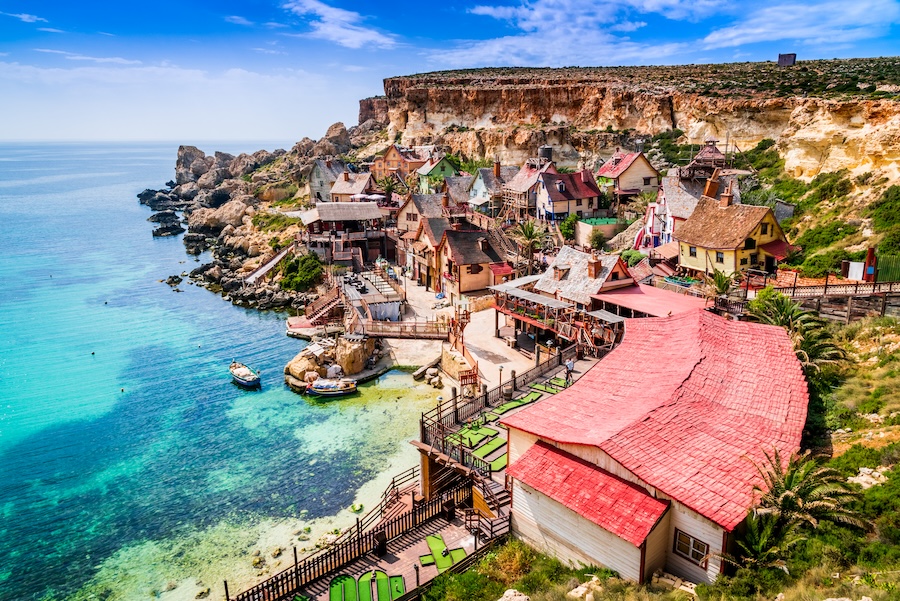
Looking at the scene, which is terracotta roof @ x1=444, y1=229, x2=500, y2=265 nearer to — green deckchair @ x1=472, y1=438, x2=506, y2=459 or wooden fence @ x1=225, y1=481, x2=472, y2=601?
green deckchair @ x1=472, y1=438, x2=506, y2=459

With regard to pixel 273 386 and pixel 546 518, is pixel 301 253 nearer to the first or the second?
pixel 273 386

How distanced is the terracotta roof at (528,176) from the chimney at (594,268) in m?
28.8

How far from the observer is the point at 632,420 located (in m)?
18.7

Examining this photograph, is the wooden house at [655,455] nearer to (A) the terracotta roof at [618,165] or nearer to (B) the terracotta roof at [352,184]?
(A) the terracotta roof at [618,165]

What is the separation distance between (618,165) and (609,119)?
2850 cm

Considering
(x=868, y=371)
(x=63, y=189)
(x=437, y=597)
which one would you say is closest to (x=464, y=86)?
(x=868, y=371)

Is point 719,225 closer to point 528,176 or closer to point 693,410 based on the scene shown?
point 693,410

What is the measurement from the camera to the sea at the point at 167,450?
25406 mm

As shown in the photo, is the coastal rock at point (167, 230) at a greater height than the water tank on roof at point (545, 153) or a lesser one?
lesser

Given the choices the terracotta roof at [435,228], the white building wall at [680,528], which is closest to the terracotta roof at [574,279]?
the terracotta roof at [435,228]

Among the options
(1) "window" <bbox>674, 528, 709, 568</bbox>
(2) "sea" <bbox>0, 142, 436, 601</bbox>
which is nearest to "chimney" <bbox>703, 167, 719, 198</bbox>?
(2) "sea" <bbox>0, 142, 436, 601</bbox>

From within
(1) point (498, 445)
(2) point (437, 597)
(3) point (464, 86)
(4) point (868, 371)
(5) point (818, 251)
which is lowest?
(2) point (437, 597)

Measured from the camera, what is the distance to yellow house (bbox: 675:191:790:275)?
3997cm

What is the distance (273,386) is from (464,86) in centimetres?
9296
